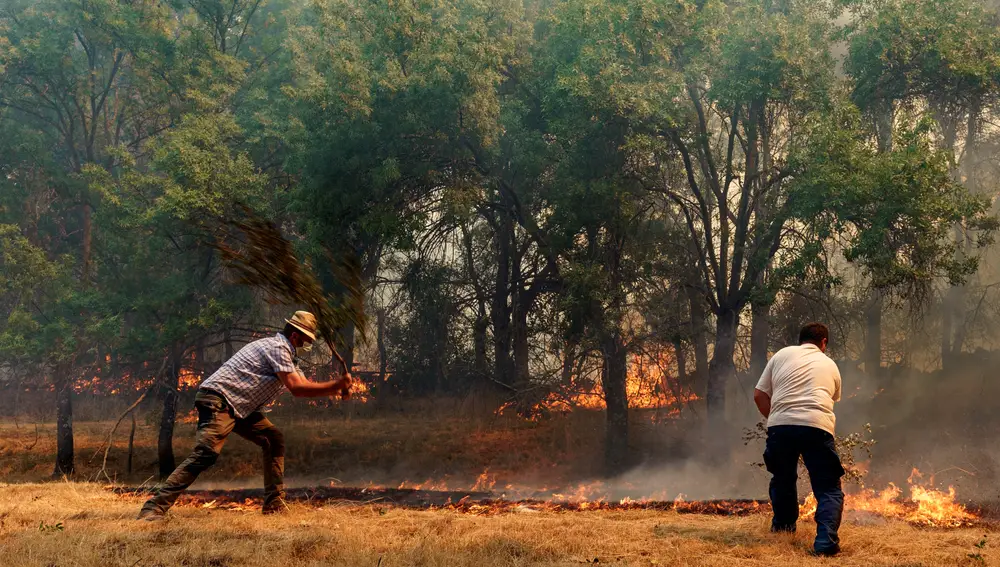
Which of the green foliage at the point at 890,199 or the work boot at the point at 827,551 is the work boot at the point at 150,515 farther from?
the green foliage at the point at 890,199

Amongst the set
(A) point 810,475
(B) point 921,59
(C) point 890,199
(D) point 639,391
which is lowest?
(A) point 810,475

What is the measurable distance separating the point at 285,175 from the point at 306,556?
Result: 56.3ft

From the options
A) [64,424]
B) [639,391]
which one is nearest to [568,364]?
[639,391]

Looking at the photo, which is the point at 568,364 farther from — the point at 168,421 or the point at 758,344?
the point at 168,421

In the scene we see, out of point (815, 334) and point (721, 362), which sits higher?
point (815, 334)

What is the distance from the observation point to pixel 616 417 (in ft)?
60.9

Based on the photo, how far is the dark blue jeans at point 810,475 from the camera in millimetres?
6102

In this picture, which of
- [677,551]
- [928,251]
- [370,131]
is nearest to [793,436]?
[677,551]

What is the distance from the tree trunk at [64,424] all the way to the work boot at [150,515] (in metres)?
14.2

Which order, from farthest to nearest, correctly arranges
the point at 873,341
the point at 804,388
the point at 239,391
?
the point at 873,341
the point at 239,391
the point at 804,388

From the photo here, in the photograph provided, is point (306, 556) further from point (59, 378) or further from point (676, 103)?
point (59, 378)

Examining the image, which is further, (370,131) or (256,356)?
(370,131)

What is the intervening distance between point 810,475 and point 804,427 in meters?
0.43

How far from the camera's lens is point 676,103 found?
54.1ft
